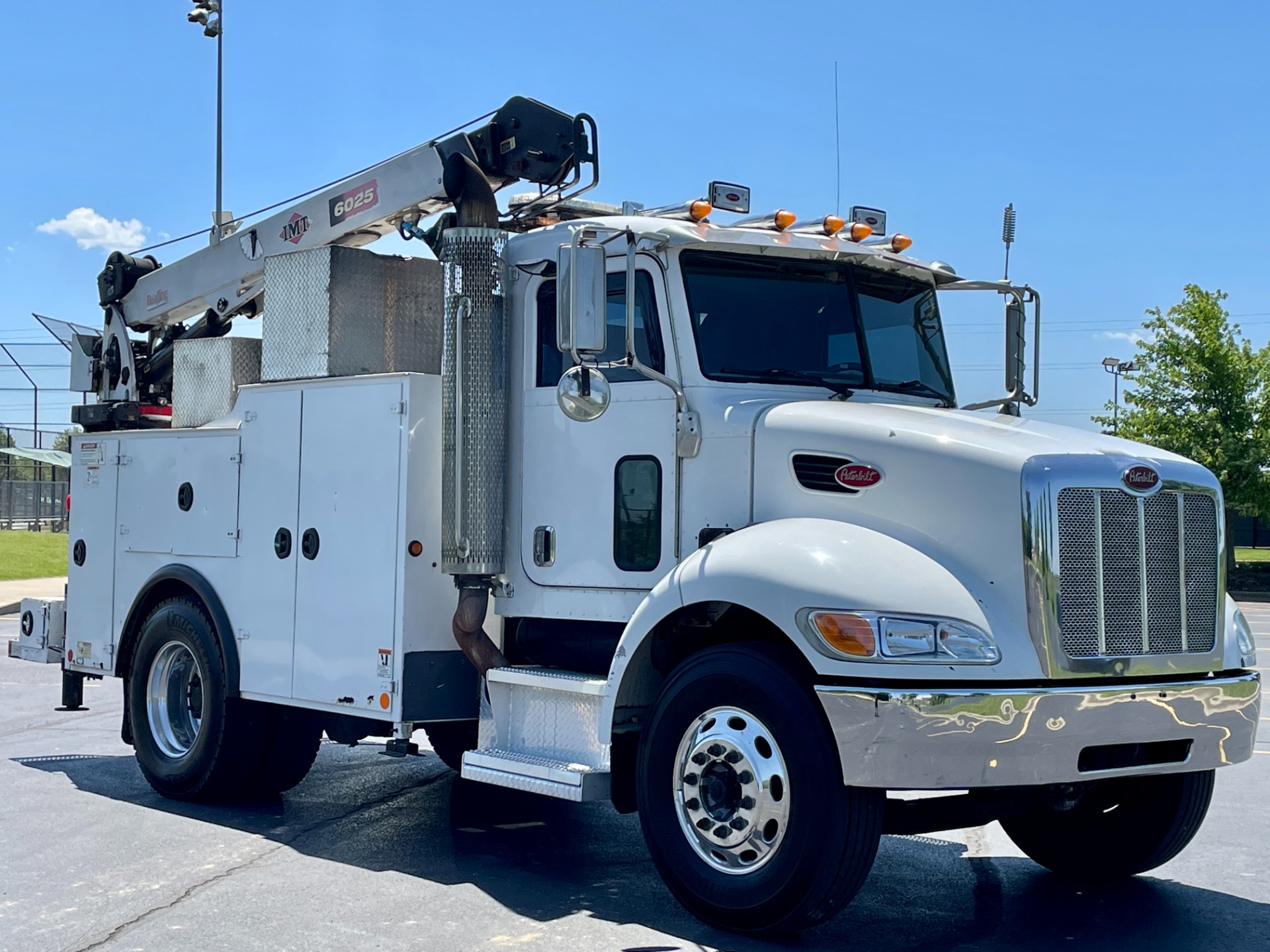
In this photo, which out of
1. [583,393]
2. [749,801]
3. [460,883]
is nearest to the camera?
[749,801]

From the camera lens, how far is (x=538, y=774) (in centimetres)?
633

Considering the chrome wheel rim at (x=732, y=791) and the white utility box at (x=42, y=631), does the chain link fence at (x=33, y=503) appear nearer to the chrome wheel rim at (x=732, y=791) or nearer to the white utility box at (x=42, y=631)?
the white utility box at (x=42, y=631)

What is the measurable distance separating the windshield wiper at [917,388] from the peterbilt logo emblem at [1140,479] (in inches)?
57.0

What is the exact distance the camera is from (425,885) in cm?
639

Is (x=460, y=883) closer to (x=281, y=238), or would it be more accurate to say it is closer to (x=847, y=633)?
(x=847, y=633)

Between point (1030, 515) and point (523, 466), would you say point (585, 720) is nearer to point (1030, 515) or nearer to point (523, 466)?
point (523, 466)

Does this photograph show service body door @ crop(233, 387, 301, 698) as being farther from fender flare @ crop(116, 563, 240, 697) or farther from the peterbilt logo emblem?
the peterbilt logo emblem

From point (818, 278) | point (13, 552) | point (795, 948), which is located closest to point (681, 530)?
point (818, 278)

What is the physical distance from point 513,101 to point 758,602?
3.41m

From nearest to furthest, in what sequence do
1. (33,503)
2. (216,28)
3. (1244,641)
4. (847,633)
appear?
(847,633) → (1244,641) → (216,28) → (33,503)

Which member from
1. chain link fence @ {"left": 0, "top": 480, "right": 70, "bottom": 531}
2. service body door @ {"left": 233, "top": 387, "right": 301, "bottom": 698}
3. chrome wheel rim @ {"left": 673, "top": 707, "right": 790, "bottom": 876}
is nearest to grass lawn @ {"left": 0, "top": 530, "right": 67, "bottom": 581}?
chain link fence @ {"left": 0, "top": 480, "right": 70, "bottom": 531}

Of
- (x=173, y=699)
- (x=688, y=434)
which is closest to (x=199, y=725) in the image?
(x=173, y=699)

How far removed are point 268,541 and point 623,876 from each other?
2.82 m

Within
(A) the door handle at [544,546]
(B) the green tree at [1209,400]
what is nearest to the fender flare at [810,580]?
(A) the door handle at [544,546]
